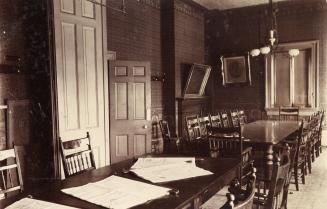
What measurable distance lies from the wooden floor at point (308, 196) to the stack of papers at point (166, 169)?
1616 millimetres

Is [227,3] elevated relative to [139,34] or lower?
elevated

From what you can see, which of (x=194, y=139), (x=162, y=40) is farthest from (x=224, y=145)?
(x=162, y=40)

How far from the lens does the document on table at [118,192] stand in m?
1.70

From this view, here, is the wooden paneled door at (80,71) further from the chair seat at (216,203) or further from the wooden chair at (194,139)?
the chair seat at (216,203)

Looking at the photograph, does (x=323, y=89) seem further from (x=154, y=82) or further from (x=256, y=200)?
(x=256, y=200)

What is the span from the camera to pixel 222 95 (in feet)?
30.0

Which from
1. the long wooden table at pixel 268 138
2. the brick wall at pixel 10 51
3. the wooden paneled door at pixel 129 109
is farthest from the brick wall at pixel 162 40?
the long wooden table at pixel 268 138

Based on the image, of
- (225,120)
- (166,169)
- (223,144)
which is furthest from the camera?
(225,120)

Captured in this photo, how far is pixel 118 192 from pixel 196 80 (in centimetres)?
650

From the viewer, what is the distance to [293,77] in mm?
8164

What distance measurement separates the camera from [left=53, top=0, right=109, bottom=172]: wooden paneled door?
428cm

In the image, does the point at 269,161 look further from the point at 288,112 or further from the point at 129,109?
the point at 288,112

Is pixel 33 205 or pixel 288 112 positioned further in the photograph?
pixel 288 112

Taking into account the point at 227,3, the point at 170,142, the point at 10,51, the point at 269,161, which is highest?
the point at 227,3
